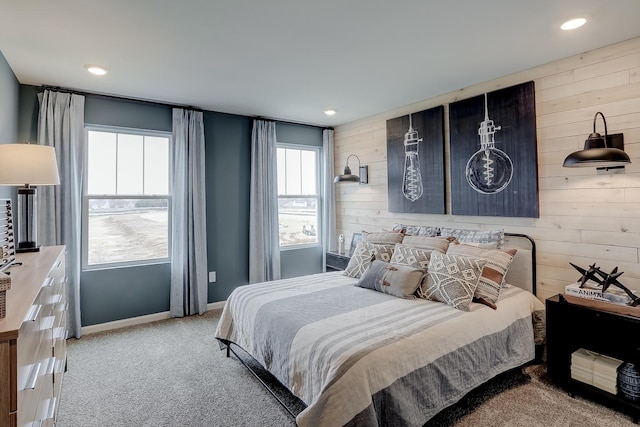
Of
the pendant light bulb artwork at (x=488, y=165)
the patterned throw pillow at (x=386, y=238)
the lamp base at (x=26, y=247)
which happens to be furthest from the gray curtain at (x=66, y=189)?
the pendant light bulb artwork at (x=488, y=165)

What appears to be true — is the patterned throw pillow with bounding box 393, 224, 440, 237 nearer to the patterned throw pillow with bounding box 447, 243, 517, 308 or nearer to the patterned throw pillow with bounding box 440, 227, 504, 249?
the patterned throw pillow with bounding box 440, 227, 504, 249

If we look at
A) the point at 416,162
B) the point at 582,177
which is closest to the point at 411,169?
the point at 416,162

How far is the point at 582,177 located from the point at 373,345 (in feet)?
7.45

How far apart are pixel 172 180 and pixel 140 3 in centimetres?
238

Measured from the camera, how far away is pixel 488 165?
3.32 metres

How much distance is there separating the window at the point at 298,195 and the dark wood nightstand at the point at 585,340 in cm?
343

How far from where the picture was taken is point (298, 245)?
5.22 meters

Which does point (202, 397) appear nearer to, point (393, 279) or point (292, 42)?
point (393, 279)

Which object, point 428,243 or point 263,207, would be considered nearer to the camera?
point 428,243

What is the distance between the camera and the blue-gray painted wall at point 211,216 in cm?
366

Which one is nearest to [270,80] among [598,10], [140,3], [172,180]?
[140,3]

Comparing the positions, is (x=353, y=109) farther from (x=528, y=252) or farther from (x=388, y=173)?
(x=528, y=252)

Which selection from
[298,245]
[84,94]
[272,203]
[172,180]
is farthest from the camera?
[298,245]

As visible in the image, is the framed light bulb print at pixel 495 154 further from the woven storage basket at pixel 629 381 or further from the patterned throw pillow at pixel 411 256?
the woven storage basket at pixel 629 381
